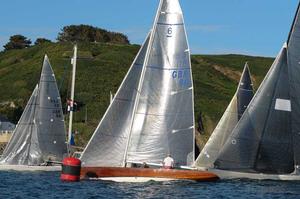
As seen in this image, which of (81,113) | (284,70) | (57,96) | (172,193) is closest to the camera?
(172,193)

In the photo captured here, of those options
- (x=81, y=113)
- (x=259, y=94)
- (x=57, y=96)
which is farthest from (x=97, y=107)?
(x=259, y=94)

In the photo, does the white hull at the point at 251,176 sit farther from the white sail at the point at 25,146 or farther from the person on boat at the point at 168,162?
the white sail at the point at 25,146

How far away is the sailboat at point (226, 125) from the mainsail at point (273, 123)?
3.74 m

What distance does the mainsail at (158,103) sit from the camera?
3997 cm

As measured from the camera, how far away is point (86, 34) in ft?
556

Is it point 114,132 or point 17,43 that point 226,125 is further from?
point 17,43

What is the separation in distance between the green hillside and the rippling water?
45.9 m

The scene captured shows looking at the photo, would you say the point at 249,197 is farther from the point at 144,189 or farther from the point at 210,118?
the point at 210,118

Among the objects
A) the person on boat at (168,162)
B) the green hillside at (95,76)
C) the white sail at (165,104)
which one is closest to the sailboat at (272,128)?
the white sail at (165,104)

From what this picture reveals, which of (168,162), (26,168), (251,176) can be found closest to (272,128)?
(251,176)

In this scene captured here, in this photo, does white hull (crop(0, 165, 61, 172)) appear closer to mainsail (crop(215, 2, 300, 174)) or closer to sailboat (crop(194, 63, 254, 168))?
sailboat (crop(194, 63, 254, 168))

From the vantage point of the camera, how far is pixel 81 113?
340 feet

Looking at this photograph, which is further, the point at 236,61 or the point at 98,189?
the point at 236,61

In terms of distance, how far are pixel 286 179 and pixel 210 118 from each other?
2446 inches
